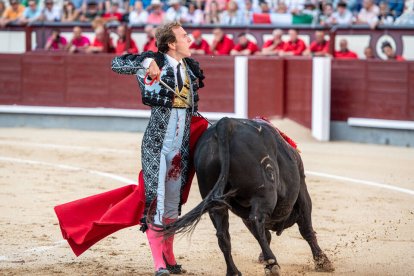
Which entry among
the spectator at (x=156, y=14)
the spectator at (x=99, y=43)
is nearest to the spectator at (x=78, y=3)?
the spectator at (x=99, y=43)

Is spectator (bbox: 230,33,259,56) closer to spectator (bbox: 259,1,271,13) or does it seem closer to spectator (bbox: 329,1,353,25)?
spectator (bbox: 259,1,271,13)

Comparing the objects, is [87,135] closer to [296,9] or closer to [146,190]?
[296,9]

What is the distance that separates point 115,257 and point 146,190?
96 centimetres

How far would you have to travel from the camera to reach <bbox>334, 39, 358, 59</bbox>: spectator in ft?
43.2

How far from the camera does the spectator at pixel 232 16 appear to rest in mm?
14320

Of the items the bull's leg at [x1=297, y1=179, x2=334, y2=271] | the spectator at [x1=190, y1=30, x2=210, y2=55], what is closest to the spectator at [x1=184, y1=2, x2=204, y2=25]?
the spectator at [x1=190, y1=30, x2=210, y2=55]

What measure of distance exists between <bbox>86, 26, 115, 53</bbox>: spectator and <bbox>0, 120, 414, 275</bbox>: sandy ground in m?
2.68

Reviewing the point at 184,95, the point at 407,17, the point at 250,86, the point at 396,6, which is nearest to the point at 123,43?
the point at 250,86

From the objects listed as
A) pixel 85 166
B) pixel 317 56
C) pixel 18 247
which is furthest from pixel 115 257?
pixel 317 56

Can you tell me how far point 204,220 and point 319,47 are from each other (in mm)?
6535

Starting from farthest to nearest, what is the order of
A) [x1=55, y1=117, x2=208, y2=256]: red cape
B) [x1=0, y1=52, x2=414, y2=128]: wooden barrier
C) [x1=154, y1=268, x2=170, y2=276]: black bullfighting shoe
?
[x1=0, y1=52, x2=414, y2=128]: wooden barrier
[x1=55, y1=117, x2=208, y2=256]: red cape
[x1=154, y1=268, x2=170, y2=276]: black bullfighting shoe

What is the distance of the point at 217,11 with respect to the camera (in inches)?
572

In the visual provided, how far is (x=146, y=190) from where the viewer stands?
502 cm

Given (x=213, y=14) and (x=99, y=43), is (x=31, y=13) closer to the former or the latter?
(x=99, y=43)
